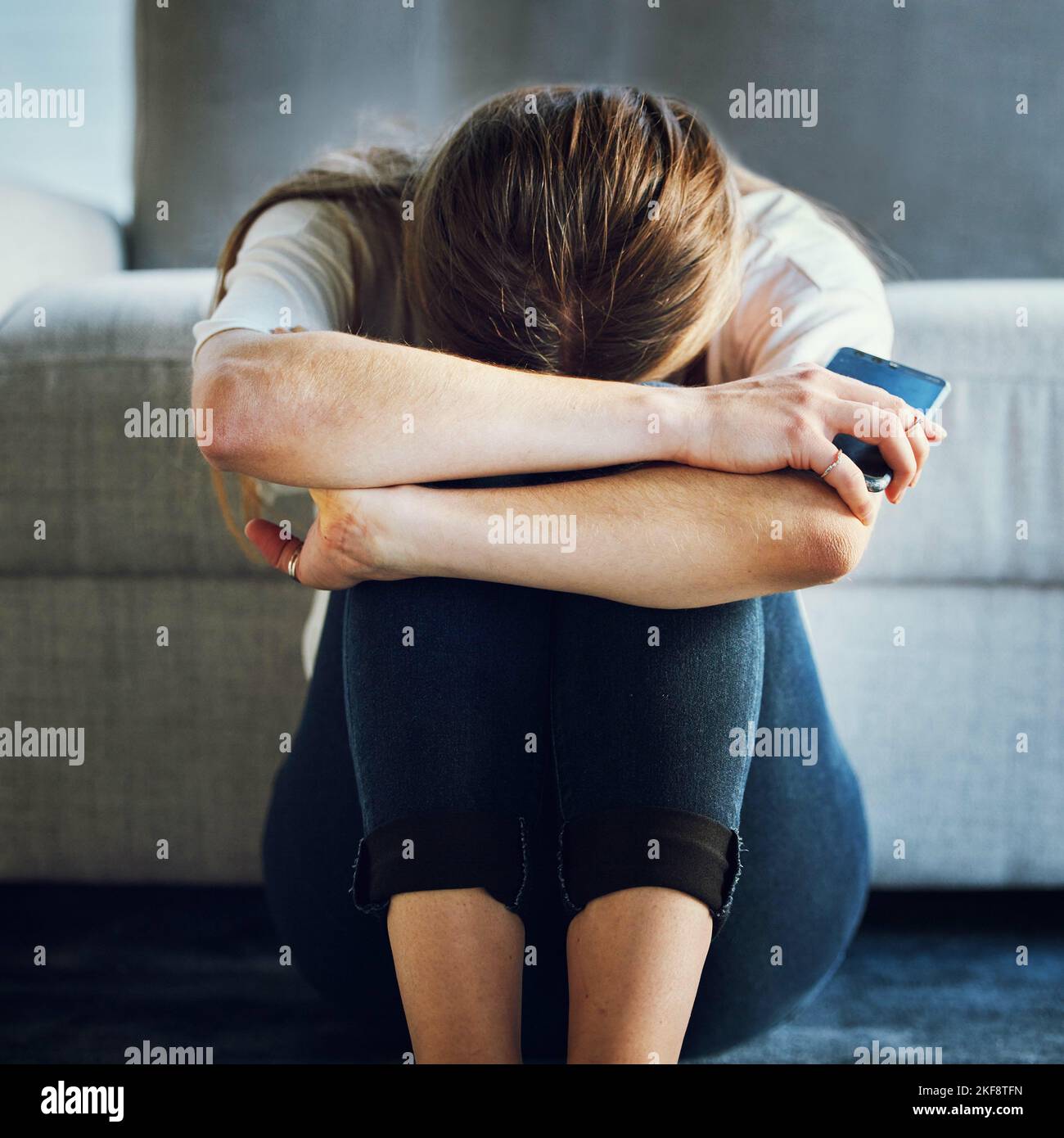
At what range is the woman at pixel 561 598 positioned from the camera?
0.45m

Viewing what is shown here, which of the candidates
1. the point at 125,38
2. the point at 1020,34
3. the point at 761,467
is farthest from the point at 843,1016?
the point at 125,38

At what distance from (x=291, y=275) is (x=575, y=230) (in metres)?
0.21

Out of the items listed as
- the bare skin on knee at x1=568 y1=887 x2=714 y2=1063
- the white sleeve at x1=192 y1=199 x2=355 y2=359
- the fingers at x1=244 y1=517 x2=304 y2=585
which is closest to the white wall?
the white sleeve at x1=192 y1=199 x2=355 y2=359

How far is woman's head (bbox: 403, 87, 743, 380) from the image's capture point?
546mm

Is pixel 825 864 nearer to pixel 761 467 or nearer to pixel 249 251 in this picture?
pixel 761 467

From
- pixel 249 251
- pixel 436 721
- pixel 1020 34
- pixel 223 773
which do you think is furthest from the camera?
pixel 1020 34

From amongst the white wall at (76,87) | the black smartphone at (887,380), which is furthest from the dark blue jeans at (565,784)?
the white wall at (76,87)

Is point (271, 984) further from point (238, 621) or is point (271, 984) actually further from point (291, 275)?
point (291, 275)

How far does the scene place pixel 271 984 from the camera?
0.77 metres

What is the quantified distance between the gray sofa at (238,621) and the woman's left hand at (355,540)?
32cm

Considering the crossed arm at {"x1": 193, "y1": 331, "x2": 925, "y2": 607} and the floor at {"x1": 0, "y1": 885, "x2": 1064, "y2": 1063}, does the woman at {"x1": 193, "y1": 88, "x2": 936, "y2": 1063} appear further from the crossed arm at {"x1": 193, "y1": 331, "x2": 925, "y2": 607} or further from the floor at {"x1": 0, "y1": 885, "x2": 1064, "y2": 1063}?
the floor at {"x1": 0, "y1": 885, "x2": 1064, "y2": 1063}

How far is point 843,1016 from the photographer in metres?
0.73

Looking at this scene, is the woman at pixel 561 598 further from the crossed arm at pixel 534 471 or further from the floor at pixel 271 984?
the floor at pixel 271 984
